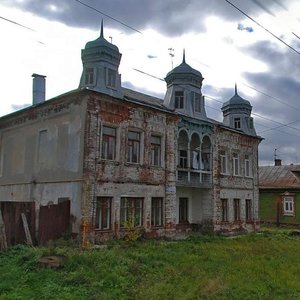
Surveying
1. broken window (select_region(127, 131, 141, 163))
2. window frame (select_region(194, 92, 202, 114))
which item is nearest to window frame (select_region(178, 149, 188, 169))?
window frame (select_region(194, 92, 202, 114))

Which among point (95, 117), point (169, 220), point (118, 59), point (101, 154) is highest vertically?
point (118, 59)

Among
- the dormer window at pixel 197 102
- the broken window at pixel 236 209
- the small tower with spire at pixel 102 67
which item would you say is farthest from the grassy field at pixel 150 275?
the dormer window at pixel 197 102

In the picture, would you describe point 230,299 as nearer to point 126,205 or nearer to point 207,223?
point 126,205

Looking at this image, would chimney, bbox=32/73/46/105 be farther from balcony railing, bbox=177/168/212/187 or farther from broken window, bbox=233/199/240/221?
broken window, bbox=233/199/240/221

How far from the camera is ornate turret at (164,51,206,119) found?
21.8 m

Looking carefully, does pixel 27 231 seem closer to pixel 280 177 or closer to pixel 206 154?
pixel 206 154

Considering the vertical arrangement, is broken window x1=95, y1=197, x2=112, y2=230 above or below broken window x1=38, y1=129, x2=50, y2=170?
below

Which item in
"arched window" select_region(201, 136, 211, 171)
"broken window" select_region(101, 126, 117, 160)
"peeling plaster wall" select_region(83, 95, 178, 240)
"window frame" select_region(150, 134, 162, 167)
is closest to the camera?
"peeling plaster wall" select_region(83, 95, 178, 240)

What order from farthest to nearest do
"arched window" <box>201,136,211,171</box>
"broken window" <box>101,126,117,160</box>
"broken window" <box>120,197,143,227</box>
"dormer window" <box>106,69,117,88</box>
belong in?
1. "arched window" <box>201,136,211,171</box>
2. "dormer window" <box>106,69,117,88</box>
3. "broken window" <box>120,197,143,227</box>
4. "broken window" <box>101,126,117,160</box>

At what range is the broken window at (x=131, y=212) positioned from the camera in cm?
1720

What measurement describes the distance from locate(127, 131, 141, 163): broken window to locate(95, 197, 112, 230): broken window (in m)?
2.27

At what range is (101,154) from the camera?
1667 cm

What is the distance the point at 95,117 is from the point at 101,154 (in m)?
1.58

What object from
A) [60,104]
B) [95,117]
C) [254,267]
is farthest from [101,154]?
[254,267]
